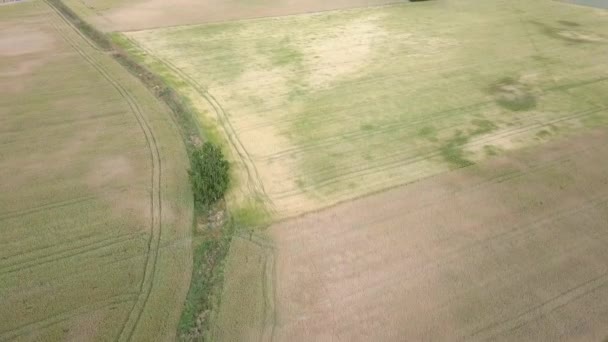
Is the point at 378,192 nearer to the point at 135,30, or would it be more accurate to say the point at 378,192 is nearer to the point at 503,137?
the point at 503,137

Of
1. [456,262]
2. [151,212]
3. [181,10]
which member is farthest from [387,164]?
[181,10]

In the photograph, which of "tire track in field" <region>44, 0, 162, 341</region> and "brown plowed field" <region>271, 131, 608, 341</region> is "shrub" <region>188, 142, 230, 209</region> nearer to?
"tire track in field" <region>44, 0, 162, 341</region>

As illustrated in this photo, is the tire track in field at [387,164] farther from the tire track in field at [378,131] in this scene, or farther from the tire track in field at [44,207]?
the tire track in field at [44,207]

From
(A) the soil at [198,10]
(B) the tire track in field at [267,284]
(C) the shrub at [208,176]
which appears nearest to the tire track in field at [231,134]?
(C) the shrub at [208,176]

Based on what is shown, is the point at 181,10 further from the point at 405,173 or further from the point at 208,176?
the point at 405,173

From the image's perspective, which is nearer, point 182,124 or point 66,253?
point 66,253

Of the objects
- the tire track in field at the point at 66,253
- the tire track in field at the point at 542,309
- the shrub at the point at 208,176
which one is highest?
the shrub at the point at 208,176
